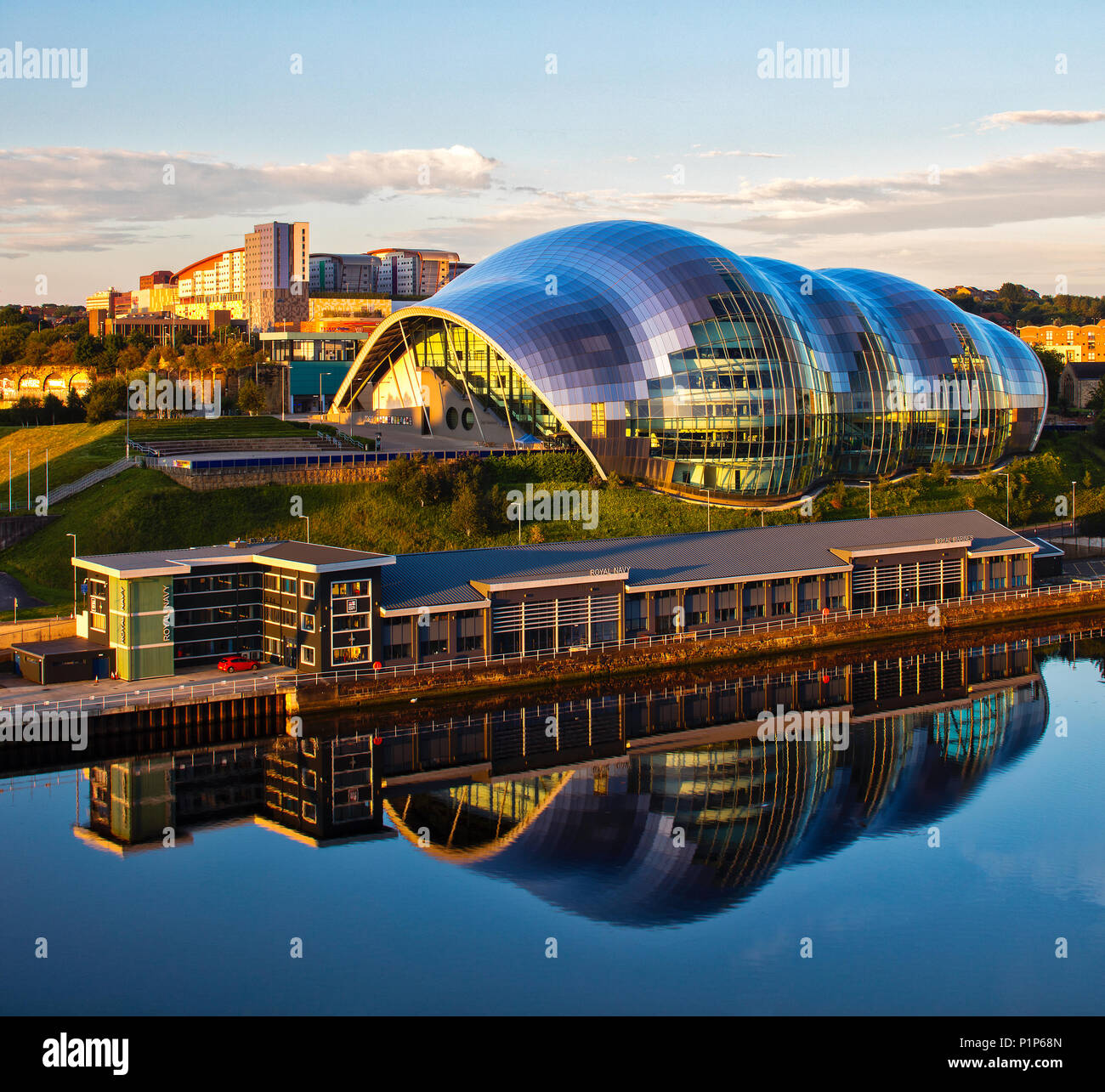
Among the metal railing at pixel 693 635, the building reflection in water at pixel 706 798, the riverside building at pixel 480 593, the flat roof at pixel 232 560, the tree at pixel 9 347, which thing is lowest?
the building reflection in water at pixel 706 798

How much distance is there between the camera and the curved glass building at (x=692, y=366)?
64500mm

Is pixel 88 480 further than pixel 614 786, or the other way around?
pixel 88 480

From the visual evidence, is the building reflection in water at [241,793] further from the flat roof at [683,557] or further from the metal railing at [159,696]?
the flat roof at [683,557]

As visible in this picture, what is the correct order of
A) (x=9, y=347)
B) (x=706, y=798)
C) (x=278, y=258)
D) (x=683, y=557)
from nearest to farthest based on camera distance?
(x=706, y=798) → (x=683, y=557) → (x=9, y=347) → (x=278, y=258)

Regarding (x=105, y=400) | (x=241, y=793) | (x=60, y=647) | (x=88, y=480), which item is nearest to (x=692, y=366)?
(x=88, y=480)

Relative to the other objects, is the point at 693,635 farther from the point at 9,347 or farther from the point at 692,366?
the point at 9,347

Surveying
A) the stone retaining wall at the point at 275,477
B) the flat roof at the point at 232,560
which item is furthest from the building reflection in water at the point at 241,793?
the stone retaining wall at the point at 275,477

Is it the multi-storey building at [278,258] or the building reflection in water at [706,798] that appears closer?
the building reflection in water at [706,798]

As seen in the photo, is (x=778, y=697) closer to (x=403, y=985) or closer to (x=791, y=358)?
(x=403, y=985)

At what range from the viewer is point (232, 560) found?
4275 centimetres

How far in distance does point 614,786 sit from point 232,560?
15514 mm

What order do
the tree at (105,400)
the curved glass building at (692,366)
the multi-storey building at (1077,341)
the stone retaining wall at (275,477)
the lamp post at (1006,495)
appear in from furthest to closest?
1. the multi-storey building at (1077,341)
2. the tree at (105,400)
3. the lamp post at (1006,495)
4. the curved glass building at (692,366)
5. the stone retaining wall at (275,477)

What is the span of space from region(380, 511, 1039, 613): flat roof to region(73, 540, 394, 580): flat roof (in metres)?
1.94

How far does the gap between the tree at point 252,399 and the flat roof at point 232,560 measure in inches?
1403
